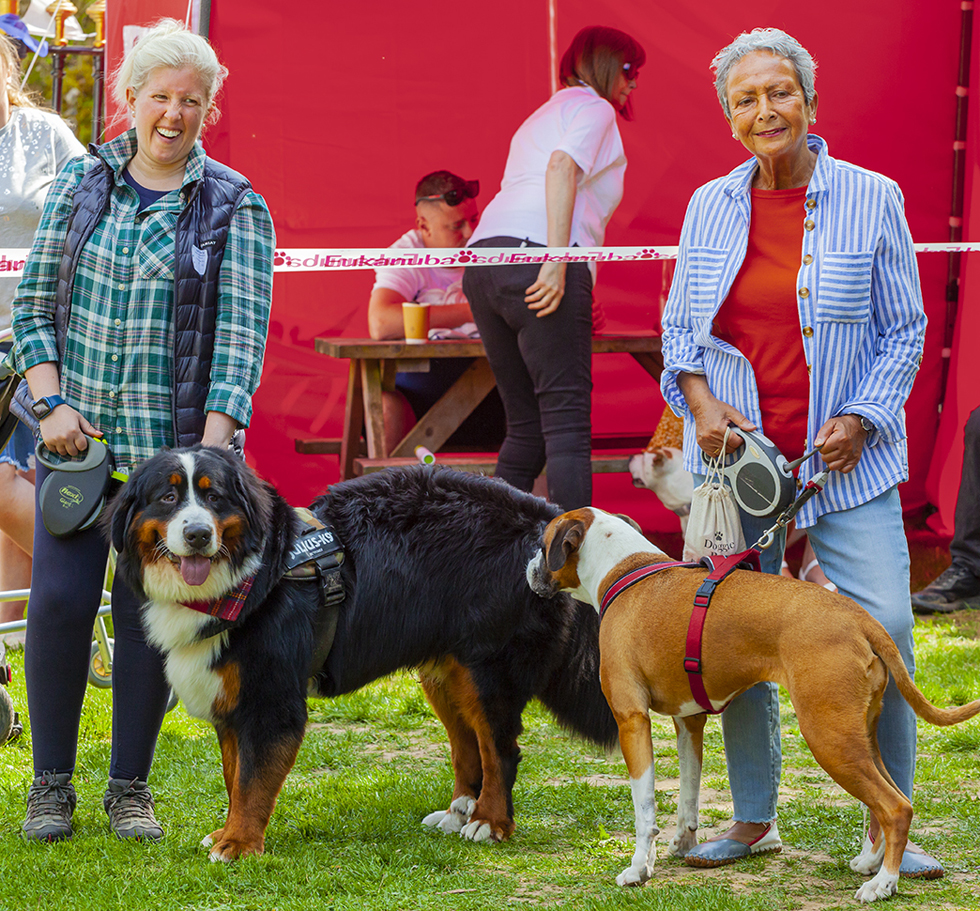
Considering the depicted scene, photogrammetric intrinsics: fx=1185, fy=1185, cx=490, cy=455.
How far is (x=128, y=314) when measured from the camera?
3209mm

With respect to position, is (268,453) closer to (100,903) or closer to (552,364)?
(552,364)

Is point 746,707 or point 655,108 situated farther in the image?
point 655,108

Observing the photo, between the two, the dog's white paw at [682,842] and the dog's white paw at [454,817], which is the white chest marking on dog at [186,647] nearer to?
the dog's white paw at [454,817]

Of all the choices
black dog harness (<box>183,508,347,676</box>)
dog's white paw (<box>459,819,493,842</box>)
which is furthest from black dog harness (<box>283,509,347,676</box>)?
dog's white paw (<box>459,819,493,842</box>)

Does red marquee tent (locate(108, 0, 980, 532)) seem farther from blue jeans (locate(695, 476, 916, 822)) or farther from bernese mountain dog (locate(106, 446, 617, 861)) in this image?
blue jeans (locate(695, 476, 916, 822))

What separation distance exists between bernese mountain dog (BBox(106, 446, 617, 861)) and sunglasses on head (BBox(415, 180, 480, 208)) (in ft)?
10.3

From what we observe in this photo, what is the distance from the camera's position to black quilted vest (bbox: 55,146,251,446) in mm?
3213

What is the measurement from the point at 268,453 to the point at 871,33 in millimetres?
4140

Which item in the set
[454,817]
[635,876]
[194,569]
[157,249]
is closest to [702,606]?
[635,876]

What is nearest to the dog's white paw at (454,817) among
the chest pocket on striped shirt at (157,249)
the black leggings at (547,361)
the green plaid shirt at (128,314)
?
the green plaid shirt at (128,314)

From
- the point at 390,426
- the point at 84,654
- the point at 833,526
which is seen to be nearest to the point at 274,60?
the point at 390,426

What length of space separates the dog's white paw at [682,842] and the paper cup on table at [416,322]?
3.55 m

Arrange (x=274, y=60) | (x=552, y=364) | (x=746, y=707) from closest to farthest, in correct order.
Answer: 1. (x=746, y=707)
2. (x=552, y=364)
3. (x=274, y=60)

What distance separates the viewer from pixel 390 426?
21.4 feet
